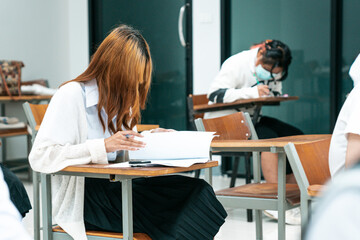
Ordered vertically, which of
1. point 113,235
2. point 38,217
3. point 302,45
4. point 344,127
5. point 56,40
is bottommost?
point 38,217

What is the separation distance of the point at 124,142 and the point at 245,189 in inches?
40.6

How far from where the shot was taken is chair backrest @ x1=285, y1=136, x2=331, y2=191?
5.53 ft

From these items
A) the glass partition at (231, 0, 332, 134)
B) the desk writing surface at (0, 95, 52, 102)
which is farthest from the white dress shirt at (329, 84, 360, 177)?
the desk writing surface at (0, 95, 52, 102)

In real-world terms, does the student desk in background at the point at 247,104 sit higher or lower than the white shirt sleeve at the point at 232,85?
lower

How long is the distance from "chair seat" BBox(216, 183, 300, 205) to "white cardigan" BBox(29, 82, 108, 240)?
851 millimetres

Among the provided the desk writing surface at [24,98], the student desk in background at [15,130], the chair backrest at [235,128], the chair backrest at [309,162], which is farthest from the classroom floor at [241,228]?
the desk writing surface at [24,98]

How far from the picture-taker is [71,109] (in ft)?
6.18

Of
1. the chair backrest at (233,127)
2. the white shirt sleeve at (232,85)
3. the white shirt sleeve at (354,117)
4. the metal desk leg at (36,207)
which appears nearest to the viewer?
the white shirt sleeve at (354,117)

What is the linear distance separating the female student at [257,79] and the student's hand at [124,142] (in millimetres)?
2087

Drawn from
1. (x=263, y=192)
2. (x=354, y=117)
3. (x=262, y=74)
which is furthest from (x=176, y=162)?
(x=262, y=74)

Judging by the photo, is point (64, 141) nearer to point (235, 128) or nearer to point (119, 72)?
point (119, 72)

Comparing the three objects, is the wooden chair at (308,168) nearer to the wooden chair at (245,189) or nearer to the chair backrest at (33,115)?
the wooden chair at (245,189)

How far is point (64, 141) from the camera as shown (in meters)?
1.86

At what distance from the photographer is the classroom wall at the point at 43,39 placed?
19.4ft
